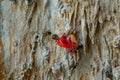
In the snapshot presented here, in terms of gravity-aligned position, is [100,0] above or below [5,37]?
above

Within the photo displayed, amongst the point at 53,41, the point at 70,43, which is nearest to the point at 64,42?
the point at 70,43

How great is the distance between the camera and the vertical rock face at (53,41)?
9.23 ft

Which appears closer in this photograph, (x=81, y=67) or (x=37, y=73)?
(x=81, y=67)

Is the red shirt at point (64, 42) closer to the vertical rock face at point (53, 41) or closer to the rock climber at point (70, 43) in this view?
the rock climber at point (70, 43)

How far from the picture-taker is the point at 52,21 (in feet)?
10.4

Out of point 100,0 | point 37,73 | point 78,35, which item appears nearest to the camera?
point 100,0

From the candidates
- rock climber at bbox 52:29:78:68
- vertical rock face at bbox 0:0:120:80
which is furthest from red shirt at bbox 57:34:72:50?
vertical rock face at bbox 0:0:120:80

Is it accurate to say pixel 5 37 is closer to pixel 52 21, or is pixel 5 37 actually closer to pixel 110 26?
pixel 52 21

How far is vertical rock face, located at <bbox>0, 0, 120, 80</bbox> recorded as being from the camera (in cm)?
281

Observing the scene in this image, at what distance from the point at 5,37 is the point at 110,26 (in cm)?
126

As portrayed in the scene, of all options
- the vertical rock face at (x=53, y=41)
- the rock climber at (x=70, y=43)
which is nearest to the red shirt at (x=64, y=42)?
the rock climber at (x=70, y=43)

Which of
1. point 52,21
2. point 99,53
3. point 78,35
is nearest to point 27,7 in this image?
point 52,21

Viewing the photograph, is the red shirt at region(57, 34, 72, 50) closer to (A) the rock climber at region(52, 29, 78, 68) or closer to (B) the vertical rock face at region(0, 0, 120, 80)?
(A) the rock climber at region(52, 29, 78, 68)

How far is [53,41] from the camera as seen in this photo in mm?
3168
